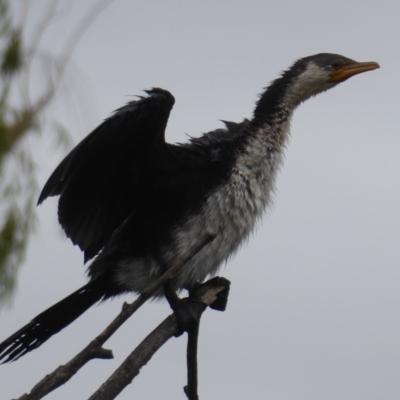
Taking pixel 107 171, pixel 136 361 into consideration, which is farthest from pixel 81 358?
pixel 107 171

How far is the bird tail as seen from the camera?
429cm

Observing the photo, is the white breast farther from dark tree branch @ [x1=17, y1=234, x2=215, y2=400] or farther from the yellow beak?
dark tree branch @ [x1=17, y1=234, x2=215, y2=400]

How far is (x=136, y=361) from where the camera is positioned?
327 centimetres

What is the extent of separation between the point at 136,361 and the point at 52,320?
1.38 metres

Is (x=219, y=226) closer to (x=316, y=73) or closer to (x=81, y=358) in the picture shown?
(x=316, y=73)

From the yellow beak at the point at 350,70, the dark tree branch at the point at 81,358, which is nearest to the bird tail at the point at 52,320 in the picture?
the dark tree branch at the point at 81,358

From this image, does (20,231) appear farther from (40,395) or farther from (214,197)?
(214,197)

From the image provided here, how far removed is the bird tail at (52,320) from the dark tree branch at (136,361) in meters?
0.73

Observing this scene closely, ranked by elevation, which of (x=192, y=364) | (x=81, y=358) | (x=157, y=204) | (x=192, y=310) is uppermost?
(x=157, y=204)

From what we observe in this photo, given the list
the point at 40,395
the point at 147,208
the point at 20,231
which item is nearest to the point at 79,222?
the point at 147,208

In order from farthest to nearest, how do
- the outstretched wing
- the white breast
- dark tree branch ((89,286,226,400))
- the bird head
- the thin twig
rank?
the bird head
the white breast
the outstretched wing
the thin twig
dark tree branch ((89,286,226,400))

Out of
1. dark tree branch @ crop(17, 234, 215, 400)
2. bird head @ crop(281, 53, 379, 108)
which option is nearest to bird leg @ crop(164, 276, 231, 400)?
dark tree branch @ crop(17, 234, 215, 400)

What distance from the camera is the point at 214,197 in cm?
476

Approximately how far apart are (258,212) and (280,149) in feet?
1.19
